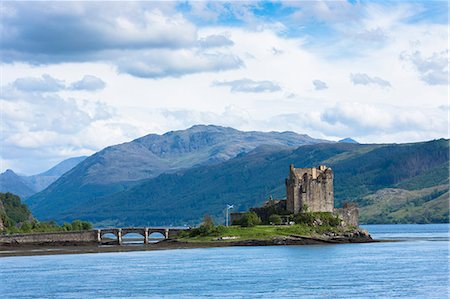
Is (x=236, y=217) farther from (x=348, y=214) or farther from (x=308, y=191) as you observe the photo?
(x=348, y=214)

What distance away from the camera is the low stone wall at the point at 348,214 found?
190 meters

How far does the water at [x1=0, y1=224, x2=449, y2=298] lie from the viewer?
325ft

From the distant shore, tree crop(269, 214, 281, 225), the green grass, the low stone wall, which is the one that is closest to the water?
the distant shore

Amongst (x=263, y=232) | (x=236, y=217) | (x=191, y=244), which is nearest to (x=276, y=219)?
(x=263, y=232)

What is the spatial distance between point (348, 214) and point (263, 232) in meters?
23.1

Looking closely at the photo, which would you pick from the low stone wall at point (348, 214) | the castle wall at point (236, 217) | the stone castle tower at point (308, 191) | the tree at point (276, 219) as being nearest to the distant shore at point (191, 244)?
the low stone wall at point (348, 214)

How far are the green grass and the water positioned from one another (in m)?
5.11

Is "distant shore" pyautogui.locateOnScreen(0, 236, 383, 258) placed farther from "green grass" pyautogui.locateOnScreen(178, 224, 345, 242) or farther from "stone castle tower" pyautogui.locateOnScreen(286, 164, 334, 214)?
"stone castle tower" pyautogui.locateOnScreen(286, 164, 334, 214)

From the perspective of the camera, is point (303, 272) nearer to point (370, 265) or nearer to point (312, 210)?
point (370, 265)

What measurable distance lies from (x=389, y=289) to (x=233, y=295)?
15.6 metres

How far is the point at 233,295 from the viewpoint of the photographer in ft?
314

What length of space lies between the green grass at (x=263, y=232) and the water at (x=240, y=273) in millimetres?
5111

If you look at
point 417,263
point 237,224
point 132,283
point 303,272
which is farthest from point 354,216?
point 132,283

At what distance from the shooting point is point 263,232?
17650 centimetres
